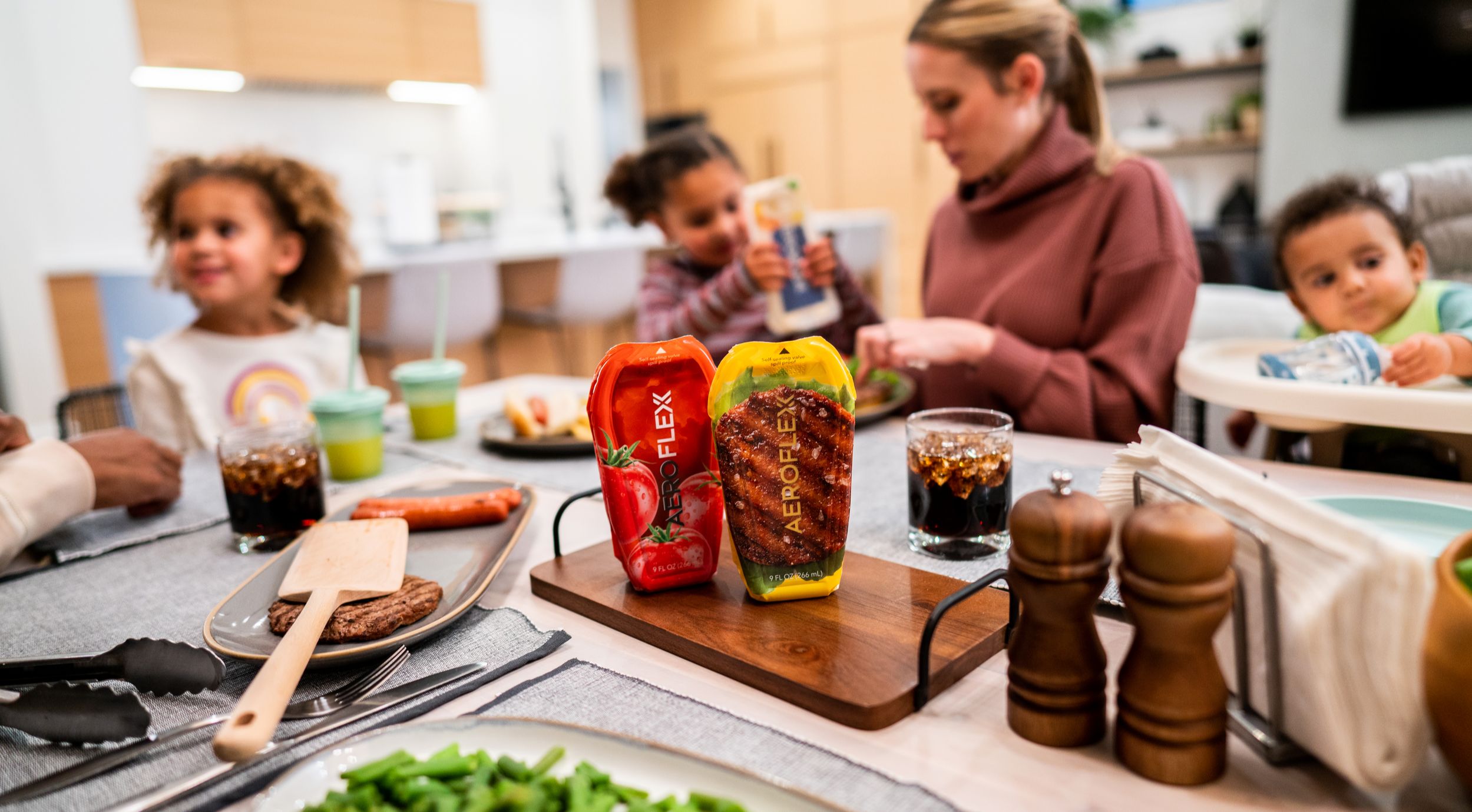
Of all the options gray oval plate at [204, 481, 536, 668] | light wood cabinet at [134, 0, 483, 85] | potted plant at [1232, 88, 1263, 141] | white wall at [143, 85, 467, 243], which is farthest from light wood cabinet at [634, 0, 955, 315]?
gray oval plate at [204, 481, 536, 668]

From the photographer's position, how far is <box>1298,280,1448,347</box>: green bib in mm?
1300

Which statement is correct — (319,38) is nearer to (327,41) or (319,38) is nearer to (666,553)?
(327,41)

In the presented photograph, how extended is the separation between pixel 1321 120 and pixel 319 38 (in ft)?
17.3

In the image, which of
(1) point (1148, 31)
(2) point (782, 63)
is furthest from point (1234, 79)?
(2) point (782, 63)

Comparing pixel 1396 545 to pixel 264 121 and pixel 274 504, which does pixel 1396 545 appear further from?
pixel 264 121

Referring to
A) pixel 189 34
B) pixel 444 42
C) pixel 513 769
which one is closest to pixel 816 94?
pixel 444 42

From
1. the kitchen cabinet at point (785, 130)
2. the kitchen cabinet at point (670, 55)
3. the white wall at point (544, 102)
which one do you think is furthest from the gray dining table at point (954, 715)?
the kitchen cabinet at point (670, 55)

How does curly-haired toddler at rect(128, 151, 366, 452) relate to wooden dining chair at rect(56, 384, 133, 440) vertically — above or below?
above

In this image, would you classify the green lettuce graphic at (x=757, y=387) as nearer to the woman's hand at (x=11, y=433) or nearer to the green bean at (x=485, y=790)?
the green bean at (x=485, y=790)

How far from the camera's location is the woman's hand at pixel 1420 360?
3.49ft

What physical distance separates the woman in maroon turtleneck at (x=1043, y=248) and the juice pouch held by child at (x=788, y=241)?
0.24 m

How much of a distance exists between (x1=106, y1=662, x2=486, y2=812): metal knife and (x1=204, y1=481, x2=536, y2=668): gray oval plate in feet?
0.16

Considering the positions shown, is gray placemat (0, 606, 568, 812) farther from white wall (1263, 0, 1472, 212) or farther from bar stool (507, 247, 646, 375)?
white wall (1263, 0, 1472, 212)

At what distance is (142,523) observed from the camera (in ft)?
3.59
